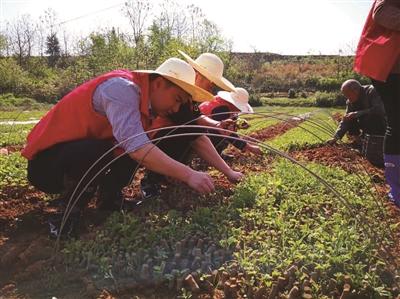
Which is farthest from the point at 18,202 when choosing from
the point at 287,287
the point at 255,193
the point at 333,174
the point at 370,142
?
the point at 370,142

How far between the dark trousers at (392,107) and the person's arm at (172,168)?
1.45 metres

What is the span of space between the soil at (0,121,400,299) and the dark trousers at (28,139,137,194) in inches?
10.6

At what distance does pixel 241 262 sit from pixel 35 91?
27.8 m

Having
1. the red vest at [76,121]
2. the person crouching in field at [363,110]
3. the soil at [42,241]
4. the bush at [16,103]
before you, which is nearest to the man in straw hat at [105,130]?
the red vest at [76,121]

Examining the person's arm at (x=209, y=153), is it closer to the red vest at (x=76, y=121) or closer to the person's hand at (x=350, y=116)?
the red vest at (x=76, y=121)

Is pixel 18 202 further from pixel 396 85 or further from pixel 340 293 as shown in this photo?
pixel 396 85

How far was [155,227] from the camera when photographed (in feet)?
8.84

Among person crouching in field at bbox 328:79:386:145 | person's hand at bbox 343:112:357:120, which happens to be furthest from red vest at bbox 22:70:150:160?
person's hand at bbox 343:112:357:120

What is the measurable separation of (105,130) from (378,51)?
6.32 ft

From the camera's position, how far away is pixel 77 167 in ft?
9.15

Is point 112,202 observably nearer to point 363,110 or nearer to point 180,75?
point 180,75

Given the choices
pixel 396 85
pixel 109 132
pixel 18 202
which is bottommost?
pixel 18 202

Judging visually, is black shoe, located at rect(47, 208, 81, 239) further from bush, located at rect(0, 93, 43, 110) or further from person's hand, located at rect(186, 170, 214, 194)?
bush, located at rect(0, 93, 43, 110)

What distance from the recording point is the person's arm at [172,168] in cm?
242
